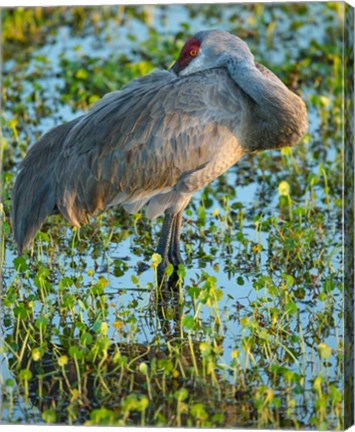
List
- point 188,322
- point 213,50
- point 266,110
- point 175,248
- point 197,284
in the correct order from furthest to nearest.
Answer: point 175,248, point 197,284, point 213,50, point 266,110, point 188,322

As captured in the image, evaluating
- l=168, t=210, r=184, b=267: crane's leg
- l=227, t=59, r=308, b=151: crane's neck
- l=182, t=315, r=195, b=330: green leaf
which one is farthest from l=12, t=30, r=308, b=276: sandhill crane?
l=182, t=315, r=195, b=330: green leaf

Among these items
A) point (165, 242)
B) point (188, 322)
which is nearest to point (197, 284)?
point (165, 242)

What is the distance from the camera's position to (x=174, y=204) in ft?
22.6

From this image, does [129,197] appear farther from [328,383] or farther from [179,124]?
[328,383]

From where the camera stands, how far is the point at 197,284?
22.9 feet

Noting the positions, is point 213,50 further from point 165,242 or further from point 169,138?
point 165,242

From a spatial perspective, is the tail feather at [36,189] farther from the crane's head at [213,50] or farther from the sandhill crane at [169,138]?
the crane's head at [213,50]

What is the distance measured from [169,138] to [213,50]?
0.56 meters

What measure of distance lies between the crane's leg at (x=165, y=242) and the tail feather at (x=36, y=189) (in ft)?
2.12

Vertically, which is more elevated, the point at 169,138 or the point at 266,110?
the point at 266,110

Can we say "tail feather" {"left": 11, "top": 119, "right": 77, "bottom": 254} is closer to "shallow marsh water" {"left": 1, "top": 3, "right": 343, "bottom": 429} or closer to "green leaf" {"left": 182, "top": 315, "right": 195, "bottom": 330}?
"shallow marsh water" {"left": 1, "top": 3, "right": 343, "bottom": 429}

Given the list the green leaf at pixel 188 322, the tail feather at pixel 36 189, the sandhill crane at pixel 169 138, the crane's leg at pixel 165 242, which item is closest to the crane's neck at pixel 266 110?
the sandhill crane at pixel 169 138

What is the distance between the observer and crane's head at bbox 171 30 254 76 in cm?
677

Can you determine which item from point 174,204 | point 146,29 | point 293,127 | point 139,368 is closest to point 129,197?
point 174,204
